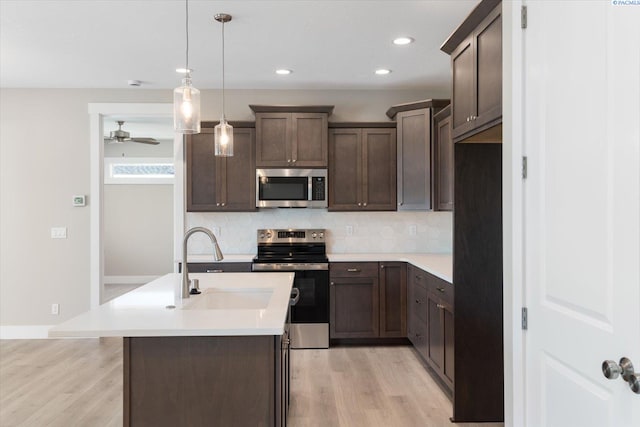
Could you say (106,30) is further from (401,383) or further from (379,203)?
(401,383)

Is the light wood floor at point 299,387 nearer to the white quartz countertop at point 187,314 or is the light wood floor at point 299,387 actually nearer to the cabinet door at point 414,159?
the white quartz countertop at point 187,314

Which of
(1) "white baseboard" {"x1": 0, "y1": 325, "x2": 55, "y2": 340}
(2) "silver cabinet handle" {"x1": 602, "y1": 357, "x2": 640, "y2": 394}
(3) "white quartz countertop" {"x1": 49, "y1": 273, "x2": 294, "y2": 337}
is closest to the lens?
(2) "silver cabinet handle" {"x1": 602, "y1": 357, "x2": 640, "y2": 394}

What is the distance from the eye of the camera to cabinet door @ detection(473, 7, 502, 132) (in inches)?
84.9

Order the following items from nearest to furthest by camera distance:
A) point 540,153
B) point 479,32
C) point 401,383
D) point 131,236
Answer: point 540,153 → point 479,32 → point 401,383 → point 131,236

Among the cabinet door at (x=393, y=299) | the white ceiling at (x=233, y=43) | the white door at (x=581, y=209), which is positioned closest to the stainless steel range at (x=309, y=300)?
the cabinet door at (x=393, y=299)

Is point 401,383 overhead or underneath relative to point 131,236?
underneath

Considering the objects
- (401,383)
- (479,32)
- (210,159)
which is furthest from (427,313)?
(210,159)

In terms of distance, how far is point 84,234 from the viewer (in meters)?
4.97

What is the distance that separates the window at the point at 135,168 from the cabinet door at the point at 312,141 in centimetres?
453

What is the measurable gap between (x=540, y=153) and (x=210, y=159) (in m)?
3.68

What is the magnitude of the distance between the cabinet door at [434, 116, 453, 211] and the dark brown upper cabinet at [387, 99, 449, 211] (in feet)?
0.18

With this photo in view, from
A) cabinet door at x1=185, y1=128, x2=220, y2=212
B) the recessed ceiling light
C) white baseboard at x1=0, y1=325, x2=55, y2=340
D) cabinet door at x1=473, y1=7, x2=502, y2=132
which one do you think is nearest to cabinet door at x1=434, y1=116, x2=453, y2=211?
the recessed ceiling light

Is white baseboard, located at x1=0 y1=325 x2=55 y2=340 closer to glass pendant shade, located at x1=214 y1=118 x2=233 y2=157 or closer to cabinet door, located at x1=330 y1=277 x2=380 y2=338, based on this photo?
cabinet door, located at x1=330 y1=277 x2=380 y2=338

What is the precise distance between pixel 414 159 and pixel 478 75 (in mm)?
2191
